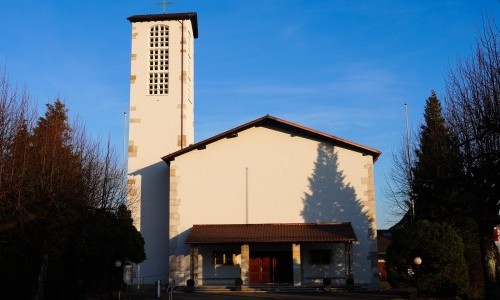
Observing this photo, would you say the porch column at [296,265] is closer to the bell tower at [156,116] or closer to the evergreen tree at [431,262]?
the evergreen tree at [431,262]

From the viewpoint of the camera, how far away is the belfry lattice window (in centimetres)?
3544

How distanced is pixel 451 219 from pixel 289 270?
8746 millimetres

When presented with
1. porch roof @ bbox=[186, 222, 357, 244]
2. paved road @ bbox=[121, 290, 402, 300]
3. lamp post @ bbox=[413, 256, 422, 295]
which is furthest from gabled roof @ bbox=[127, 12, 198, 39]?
lamp post @ bbox=[413, 256, 422, 295]

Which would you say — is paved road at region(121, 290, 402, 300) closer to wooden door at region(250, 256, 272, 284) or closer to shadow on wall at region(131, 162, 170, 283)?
wooden door at region(250, 256, 272, 284)

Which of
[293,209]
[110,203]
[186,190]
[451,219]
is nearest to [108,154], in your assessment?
[110,203]

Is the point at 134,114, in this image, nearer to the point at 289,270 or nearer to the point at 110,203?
the point at 110,203

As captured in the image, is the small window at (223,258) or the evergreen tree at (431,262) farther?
the small window at (223,258)

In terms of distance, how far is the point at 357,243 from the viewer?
1211 inches

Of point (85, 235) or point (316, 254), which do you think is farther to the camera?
point (316, 254)

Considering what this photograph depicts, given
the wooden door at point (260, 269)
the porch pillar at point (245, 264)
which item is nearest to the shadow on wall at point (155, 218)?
the wooden door at point (260, 269)

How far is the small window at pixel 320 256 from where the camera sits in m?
30.8

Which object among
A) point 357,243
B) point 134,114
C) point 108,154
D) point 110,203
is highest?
point 134,114

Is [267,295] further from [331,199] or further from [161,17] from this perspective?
[161,17]

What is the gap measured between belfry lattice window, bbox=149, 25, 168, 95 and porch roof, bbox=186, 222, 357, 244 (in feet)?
30.5
